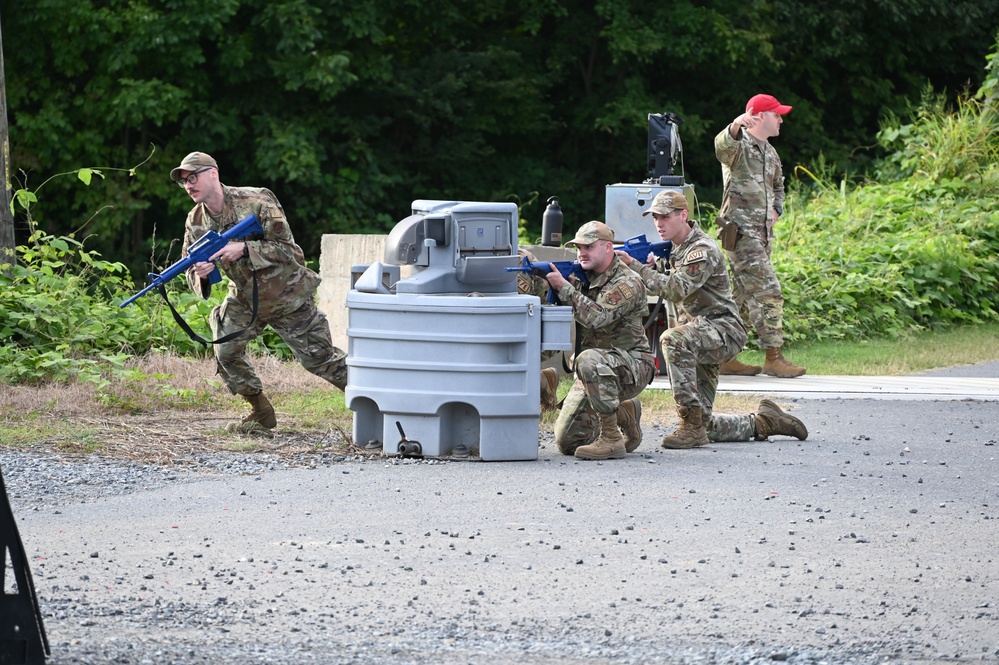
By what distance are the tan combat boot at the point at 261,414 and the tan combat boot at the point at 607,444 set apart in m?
2.05

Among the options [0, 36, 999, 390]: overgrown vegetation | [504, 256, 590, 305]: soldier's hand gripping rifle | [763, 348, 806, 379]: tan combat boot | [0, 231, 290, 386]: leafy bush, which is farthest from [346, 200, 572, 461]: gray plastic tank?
[763, 348, 806, 379]: tan combat boot

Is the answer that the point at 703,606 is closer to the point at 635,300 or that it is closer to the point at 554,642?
the point at 554,642

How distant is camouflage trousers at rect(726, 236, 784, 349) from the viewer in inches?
470

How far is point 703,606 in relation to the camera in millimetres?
5363

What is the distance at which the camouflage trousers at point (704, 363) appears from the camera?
29.4ft

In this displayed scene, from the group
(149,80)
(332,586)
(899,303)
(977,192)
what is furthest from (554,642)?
(149,80)

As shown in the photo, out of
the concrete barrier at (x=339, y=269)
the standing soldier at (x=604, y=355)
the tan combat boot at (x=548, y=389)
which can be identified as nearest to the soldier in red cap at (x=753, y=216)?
the tan combat boot at (x=548, y=389)

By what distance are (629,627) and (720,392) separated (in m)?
6.17

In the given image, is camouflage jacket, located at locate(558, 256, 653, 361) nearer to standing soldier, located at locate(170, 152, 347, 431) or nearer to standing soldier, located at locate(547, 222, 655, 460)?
standing soldier, located at locate(547, 222, 655, 460)

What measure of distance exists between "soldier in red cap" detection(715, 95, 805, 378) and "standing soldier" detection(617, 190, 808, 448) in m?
2.68

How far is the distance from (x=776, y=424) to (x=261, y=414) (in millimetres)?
3249

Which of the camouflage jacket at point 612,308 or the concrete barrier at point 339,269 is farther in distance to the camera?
the concrete barrier at point 339,269

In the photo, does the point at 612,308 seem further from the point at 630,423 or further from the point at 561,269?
the point at 630,423

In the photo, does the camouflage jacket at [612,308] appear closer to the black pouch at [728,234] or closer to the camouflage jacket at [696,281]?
the camouflage jacket at [696,281]
